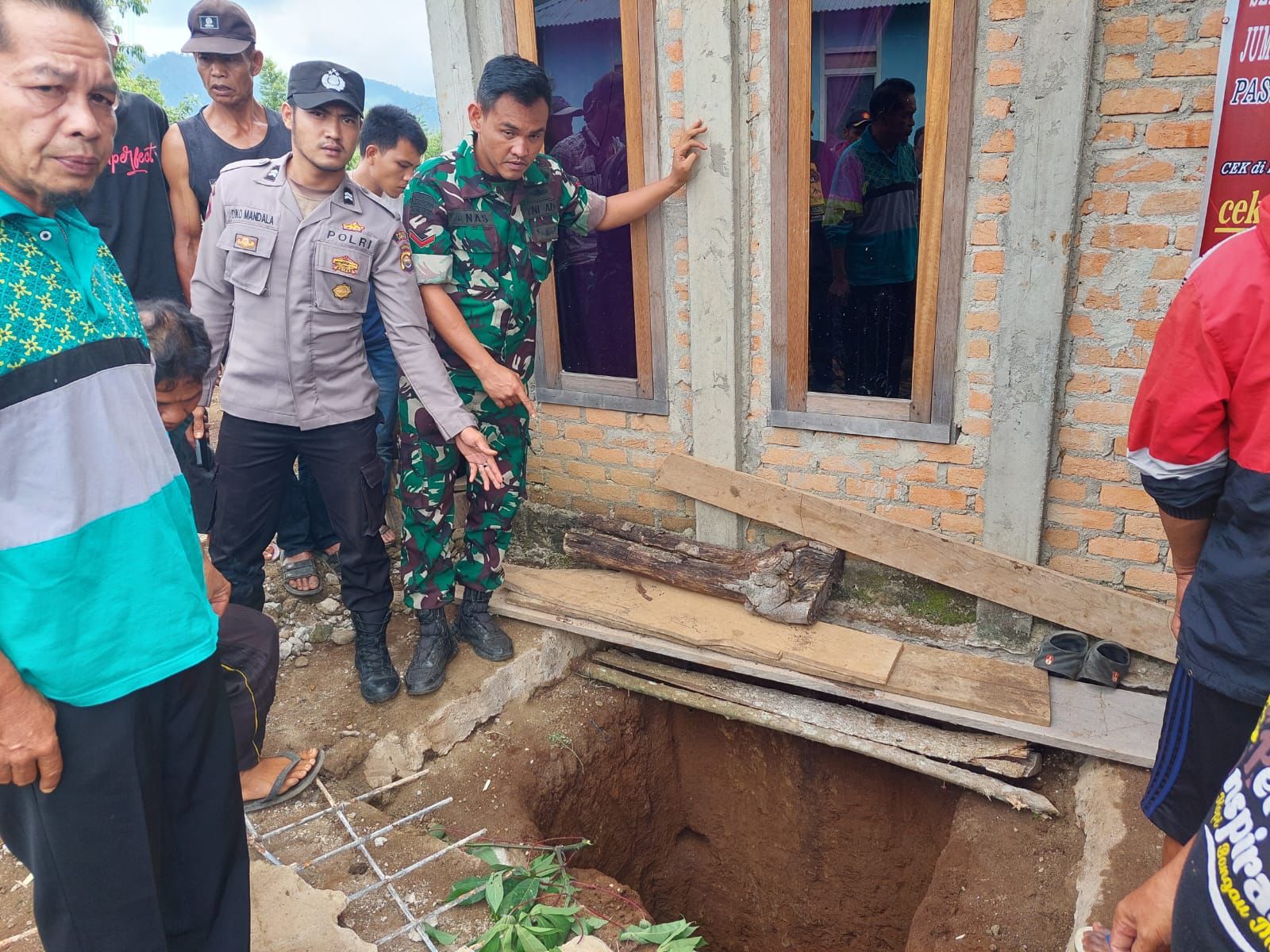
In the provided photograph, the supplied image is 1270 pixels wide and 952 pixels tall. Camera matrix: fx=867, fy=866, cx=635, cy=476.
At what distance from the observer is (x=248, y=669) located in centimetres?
283

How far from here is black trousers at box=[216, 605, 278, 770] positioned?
109 inches

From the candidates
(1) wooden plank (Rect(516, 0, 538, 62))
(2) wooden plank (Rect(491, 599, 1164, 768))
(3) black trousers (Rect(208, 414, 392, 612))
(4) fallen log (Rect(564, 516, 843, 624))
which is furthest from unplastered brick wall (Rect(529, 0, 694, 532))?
(3) black trousers (Rect(208, 414, 392, 612))

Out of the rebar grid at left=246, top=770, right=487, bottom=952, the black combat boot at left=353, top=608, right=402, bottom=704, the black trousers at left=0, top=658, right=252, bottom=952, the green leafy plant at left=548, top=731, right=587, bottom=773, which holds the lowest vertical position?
the green leafy plant at left=548, top=731, right=587, bottom=773

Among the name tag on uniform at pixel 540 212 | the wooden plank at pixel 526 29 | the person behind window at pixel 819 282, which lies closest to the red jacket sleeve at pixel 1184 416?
the person behind window at pixel 819 282

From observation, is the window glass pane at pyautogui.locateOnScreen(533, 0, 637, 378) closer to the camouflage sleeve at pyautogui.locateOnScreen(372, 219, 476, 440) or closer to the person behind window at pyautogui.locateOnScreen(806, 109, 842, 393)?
the person behind window at pyautogui.locateOnScreen(806, 109, 842, 393)

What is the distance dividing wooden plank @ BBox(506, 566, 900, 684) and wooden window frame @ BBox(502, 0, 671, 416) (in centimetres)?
87

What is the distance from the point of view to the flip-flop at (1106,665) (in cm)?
332

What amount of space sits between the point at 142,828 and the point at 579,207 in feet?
9.03

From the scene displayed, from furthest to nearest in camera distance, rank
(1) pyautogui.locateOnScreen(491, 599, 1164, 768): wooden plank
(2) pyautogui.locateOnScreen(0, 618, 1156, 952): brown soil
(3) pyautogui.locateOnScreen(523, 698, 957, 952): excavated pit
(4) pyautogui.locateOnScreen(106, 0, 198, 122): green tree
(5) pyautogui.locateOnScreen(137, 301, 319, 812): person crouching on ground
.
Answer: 1. (4) pyautogui.locateOnScreen(106, 0, 198, 122): green tree
2. (3) pyautogui.locateOnScreen(523, 698, 957, 952): excavated pit
3. (1) pyautogui.locateOnScreen(491, 599, 1164, 768): wooden plank
4. (2) pyautogui.locateOnScreen(0, 618, 1156, 952): brown soil
5. (5) pyautogui.locateOnScreen(137, 301, 319, 812): person crouching on ground

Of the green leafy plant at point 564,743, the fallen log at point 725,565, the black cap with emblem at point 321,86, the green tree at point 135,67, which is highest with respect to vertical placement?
the green tree at point 135,67

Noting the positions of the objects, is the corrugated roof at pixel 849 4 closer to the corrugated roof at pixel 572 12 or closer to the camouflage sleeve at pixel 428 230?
the corrugated roof at pixel 572 12

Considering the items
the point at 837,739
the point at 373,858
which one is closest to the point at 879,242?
the point at 837,739

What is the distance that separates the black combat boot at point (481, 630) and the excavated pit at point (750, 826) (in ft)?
1.77

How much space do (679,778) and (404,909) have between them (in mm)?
1935
